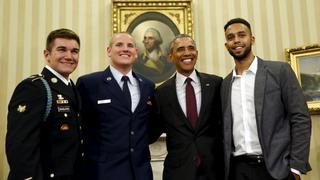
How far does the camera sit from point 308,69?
3430mm

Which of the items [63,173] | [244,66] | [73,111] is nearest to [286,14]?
[244,66]

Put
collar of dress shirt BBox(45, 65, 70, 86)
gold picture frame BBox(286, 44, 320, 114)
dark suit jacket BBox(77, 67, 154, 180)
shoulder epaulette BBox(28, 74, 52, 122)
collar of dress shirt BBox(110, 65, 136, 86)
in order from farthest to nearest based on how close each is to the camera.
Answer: gold picture frame BBox(286, 44, 320, 114), collar of dress shirt BBox(110, 65, 136, 86), dark suit jacket BBox(77, 67, 154, 180), collar of dress shirt BBox(45, 65, 70, 86), shoulder epaulette BBox(28, 74, 52, 122)

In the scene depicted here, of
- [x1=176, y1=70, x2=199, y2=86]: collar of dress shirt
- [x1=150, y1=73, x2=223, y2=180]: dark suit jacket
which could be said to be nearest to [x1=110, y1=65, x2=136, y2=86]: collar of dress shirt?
[x1=150, y1=73, x2=223, y2=180]: dark suit jacket

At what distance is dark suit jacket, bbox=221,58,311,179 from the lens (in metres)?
1.84

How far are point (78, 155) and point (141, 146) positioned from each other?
1.38 ft

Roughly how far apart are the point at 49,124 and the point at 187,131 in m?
0.82

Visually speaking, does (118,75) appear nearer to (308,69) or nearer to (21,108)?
(21,108)

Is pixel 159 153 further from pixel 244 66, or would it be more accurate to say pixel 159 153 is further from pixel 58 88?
pixel 58 88

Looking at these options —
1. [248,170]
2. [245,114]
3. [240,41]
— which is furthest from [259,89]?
[248,170]

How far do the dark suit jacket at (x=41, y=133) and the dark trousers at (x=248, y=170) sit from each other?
0.92m

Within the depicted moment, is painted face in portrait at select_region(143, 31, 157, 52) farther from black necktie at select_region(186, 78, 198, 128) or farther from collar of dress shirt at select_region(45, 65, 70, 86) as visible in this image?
collar of dress shirt at select_region(45, 65, 70, 86)

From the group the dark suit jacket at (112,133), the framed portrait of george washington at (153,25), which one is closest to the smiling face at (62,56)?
the dark suit jacket at (112,133)

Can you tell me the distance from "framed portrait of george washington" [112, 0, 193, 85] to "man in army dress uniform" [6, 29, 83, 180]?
1567 millimetres

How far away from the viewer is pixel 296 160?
181 centimetres
